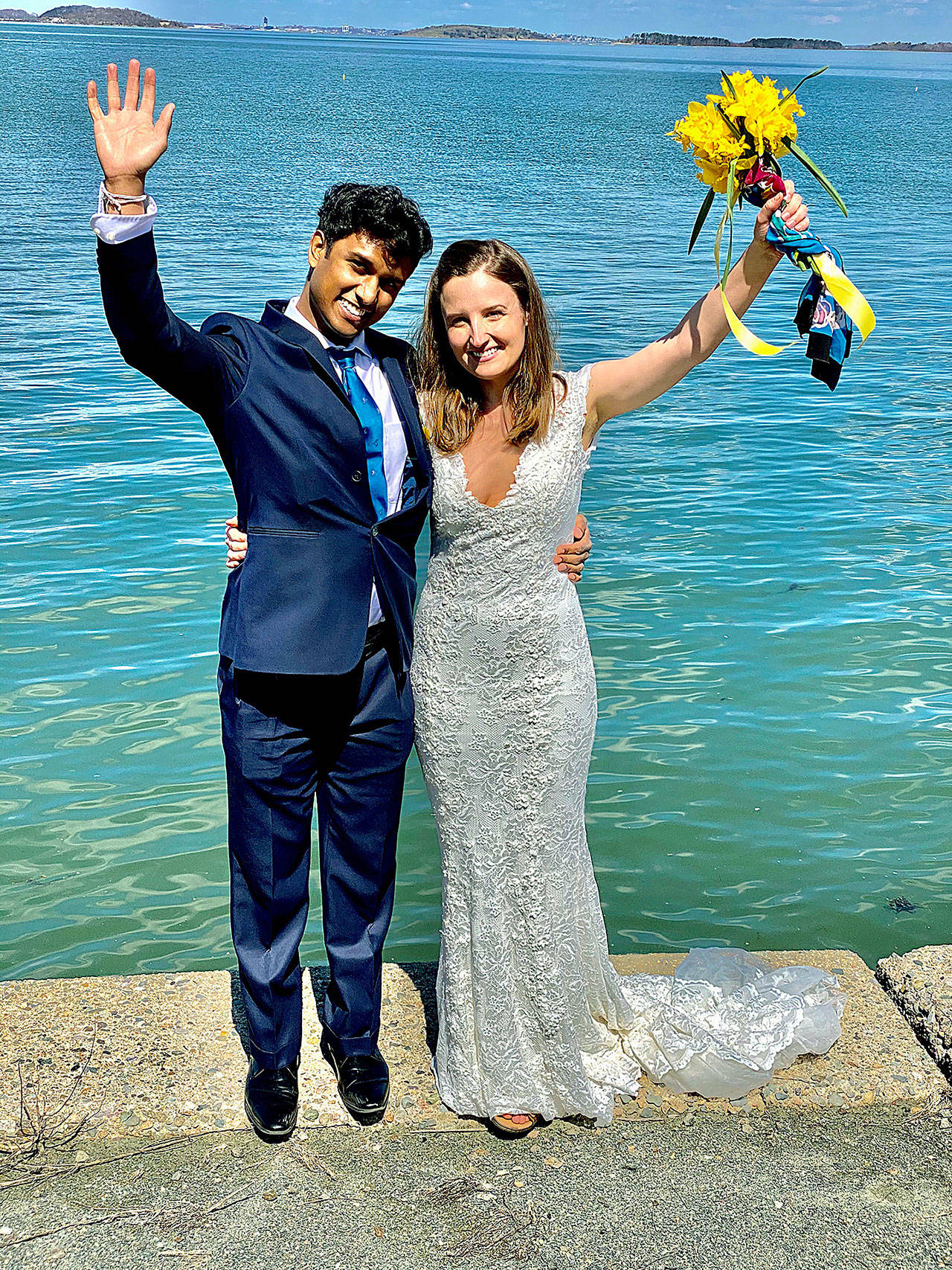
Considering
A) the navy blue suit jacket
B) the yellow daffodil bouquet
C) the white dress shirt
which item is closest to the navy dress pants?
the navy blue suit jacket

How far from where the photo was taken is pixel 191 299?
653 inches

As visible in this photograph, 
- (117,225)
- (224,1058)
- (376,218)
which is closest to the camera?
(117,225)

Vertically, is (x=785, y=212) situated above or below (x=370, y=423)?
above

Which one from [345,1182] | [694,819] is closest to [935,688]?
[694,819]

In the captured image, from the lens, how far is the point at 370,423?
9.78 ft

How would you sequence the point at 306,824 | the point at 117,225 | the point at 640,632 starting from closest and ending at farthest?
the point at 117,225, the point at 306,824, the point at 640,632

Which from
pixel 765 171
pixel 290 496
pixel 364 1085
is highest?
pixel 765 171

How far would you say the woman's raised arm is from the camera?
9.78ft

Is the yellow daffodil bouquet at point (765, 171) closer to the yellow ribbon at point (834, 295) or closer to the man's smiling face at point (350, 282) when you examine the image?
the yellow ribbon at point (834, 295)

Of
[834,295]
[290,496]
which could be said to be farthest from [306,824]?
[834,295]

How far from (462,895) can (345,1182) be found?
722 mm

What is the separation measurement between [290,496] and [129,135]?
805 millimetres

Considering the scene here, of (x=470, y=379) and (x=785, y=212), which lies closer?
(x=785, y=212)

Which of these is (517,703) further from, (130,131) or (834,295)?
(130,131)
